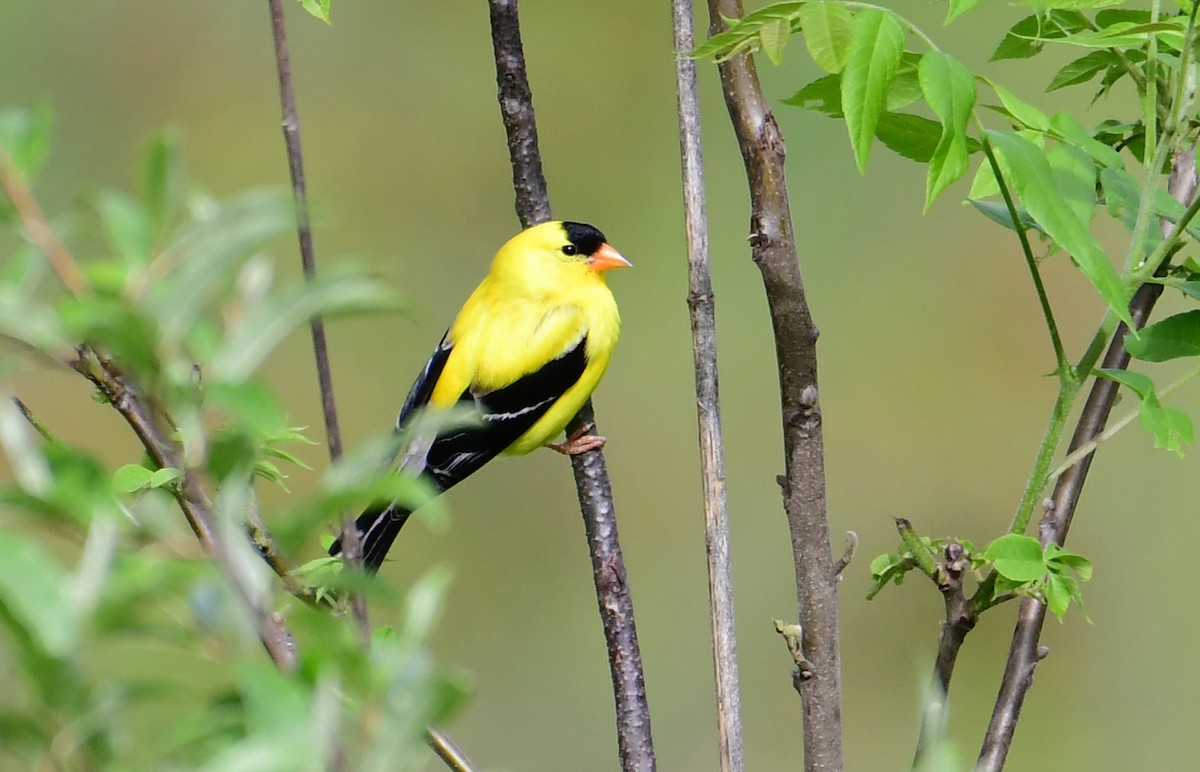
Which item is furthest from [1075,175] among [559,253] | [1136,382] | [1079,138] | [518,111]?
[559,253]

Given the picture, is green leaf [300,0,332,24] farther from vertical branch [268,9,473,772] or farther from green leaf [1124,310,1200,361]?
green leaf [1124,310,1200,361]

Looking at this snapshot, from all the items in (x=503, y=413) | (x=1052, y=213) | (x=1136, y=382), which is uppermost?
(x=1052, y=213)

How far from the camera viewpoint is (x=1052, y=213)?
595 mm

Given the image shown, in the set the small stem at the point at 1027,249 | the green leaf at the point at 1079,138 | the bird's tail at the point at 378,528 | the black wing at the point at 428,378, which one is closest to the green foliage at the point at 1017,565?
the small stem at the point at 1027,249

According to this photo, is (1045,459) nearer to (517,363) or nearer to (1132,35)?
(1132,35)

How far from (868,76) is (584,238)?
4.12 feet

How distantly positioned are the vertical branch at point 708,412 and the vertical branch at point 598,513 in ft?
0.26

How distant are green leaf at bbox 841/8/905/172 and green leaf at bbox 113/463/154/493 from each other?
0.46 meters

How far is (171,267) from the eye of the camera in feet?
0.90

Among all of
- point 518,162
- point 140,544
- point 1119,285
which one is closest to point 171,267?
point 140,544

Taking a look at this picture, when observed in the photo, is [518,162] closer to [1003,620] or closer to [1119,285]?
[1119,285]

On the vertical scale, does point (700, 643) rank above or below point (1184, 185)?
below

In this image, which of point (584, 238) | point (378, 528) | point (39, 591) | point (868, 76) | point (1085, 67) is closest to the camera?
point (39, 591)

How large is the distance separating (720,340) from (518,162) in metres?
1.36
